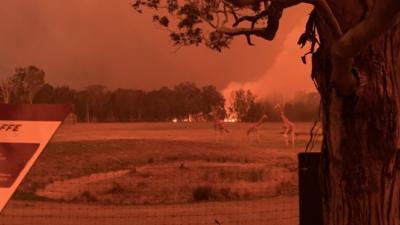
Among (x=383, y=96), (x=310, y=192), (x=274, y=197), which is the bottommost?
(x=274, y=197)

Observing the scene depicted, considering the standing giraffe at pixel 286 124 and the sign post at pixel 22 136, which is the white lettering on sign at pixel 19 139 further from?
the standing giraffe at pixel 286 124

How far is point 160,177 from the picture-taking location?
680 inches

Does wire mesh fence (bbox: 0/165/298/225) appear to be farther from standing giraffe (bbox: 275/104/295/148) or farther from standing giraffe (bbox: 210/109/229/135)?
standing giraffe (bbox: 210/109/229/135)

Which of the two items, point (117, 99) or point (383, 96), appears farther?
point (117, 99)

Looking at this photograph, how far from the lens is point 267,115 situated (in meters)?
23.1

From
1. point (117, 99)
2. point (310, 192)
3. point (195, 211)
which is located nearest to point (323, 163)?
point (310, 192)

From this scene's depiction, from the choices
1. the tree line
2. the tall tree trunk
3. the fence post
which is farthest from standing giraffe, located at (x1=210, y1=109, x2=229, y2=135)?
the tall tree trunk

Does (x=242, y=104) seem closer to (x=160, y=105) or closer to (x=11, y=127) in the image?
(x=160, y=105)

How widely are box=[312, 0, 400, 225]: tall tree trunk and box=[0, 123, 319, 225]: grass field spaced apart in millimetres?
6599

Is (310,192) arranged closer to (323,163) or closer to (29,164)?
(323,163)

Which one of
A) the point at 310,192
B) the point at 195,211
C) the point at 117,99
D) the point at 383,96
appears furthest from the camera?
the point at 117,99

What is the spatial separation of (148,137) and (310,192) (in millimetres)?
18417

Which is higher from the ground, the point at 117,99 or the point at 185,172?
the point at 117,99

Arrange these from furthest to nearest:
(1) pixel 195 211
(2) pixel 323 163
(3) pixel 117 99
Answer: (3) pixel 117 99
(1) pixel 195 211
(2) pixel 323 163
